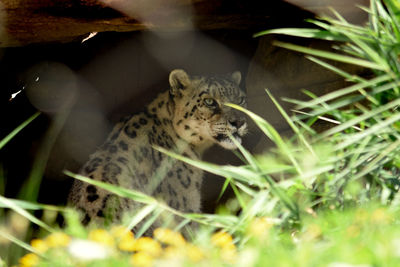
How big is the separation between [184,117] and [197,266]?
11.1 ft

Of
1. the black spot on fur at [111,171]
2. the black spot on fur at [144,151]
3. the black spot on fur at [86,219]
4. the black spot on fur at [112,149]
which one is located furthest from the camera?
the black spot on fur at [144,151]

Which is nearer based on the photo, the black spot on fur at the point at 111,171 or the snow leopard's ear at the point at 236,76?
the black spot on fur at the point at 111,171

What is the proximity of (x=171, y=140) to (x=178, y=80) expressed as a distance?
51cm

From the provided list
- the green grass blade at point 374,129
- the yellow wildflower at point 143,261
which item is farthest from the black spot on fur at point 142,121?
the yellow wildflower at point 143,261

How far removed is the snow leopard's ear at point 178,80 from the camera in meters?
5.01

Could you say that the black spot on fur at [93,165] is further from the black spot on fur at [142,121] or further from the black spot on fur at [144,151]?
the black spot on fur at [142,121]

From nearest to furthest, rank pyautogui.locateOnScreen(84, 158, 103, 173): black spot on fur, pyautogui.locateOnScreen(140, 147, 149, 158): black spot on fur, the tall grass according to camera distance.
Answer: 1. the tall grass
2. pyautogui.locateOnScreen(84, 158, 103, 173): black spot on fur
3. pyautogui.locateOnScreen(140, 147, 149, 158): black spot on fur

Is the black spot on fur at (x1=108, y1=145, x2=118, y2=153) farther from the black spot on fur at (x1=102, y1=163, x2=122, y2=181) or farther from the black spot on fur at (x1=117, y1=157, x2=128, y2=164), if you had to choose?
the black spot on fur at (x1=102, y1=163, x2=122, y2=181)

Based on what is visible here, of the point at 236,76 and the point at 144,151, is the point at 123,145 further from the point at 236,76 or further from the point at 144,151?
the point at 236,76

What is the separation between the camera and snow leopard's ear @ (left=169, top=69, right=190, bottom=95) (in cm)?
501

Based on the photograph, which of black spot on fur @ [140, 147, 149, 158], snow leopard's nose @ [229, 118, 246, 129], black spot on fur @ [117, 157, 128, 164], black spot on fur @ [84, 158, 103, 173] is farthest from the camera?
snow leopard's nose @ [229, 118, 246, 129]

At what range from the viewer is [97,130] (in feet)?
19.7

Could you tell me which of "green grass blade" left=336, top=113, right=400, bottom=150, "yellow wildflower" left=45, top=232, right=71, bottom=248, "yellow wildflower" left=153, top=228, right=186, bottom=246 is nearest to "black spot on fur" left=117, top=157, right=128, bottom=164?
"green grass blade" left=336, top=113, right=400, bottom=150

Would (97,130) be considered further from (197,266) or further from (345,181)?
(197,266)
